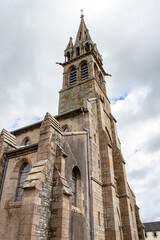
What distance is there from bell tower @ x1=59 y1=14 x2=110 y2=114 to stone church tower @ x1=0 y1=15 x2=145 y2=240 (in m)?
3.21

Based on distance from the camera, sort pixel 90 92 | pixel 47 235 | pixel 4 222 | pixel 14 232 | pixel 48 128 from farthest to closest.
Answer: pixel 90 92
pixel 48 128
pixel 4 222
pixel 14 232
pixel 47 235

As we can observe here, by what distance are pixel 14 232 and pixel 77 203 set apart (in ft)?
11.8

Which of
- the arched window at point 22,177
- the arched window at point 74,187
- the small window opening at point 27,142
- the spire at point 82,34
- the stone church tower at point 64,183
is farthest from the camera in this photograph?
the spire at point 82,34

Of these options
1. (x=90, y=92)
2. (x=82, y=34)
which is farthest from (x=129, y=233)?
(x=82, y=34)

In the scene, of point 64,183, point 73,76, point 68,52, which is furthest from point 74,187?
point 68,52

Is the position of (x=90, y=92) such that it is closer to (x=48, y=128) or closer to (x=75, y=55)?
(x=75, y=55)

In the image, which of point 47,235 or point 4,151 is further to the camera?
point 4,151

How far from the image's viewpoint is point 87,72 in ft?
76.7

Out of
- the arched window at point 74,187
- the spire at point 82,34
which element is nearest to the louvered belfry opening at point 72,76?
the spire at point 82,34

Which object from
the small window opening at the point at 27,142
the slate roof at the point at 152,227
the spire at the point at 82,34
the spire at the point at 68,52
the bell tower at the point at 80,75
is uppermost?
the spire at the point at 82,34

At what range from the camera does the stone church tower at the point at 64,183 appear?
24.3 ft

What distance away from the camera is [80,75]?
2367 cm

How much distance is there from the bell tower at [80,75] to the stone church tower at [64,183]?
3.21m

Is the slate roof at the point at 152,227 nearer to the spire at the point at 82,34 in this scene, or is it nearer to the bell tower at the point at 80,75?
the bell tower at the point at 80,75
